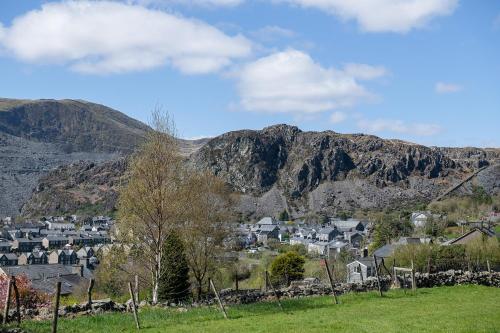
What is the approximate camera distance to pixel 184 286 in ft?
113

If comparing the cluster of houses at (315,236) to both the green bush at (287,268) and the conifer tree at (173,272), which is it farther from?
the conifer tree at (173,272)

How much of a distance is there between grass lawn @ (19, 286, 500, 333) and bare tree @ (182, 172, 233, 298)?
38.1 ft

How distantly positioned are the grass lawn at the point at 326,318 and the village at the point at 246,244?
45785 millimetres

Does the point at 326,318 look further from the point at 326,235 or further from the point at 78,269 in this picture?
the point at 326,235

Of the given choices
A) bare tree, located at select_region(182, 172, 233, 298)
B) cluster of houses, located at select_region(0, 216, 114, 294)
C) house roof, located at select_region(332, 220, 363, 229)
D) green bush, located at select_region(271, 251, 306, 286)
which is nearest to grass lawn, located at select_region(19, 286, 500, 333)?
bare tree, located at select_region(182, 172, 233, 298)

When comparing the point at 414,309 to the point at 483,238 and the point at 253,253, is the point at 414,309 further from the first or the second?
the point at 253,253

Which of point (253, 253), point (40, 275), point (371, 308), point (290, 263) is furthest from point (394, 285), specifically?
point (253, 253)

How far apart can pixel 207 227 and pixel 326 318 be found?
1765 centimetres

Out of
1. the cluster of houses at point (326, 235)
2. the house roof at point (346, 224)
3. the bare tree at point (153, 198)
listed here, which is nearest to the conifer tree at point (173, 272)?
the bare tree at point (153, 198)

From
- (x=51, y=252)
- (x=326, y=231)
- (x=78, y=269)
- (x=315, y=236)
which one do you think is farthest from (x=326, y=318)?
(x=326, y=231)

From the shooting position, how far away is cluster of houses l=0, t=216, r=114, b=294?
2928 inches

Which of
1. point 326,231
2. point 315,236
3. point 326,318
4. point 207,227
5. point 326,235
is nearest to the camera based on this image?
point 326,318

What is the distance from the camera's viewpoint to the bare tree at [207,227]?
3456cm

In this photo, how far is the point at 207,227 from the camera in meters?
35.6
